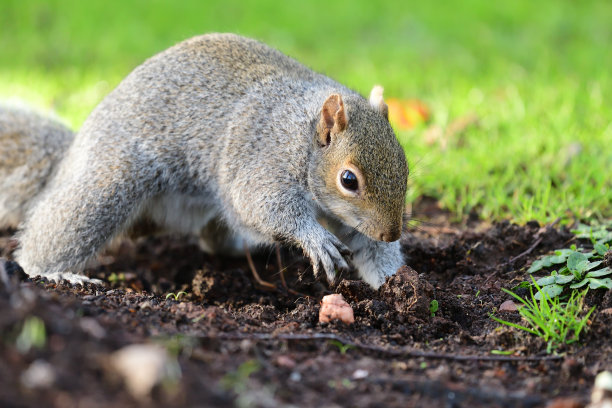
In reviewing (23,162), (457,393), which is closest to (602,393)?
(457,393)

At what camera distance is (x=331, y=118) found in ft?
11.8

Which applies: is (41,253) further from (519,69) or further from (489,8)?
(489,8)

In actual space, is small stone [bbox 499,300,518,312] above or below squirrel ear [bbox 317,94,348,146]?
below

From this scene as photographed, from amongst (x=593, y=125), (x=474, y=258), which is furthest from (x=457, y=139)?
(x=474, y=258)

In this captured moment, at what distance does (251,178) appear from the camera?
12.4ft

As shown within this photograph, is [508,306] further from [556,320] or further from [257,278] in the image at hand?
[257,278]

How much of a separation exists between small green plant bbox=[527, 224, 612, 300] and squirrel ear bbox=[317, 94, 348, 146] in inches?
47.5

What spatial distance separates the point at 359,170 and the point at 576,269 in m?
1.11

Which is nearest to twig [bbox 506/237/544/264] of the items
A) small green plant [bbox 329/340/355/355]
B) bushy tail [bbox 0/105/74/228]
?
small green plant [bbox 329/340/355/355]

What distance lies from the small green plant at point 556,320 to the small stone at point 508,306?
105 millimetres

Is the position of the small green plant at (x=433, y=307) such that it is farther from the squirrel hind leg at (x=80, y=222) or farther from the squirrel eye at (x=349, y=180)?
the squirrel hind leg at (x=80, y=222)

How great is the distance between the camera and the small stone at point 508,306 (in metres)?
3.12

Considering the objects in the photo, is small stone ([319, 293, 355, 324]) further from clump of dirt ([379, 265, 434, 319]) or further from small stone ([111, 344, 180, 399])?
small stone ([111, 344, 180, 399])

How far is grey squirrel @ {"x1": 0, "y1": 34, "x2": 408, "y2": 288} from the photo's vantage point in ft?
11.4
